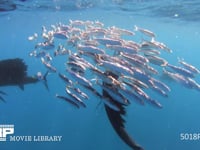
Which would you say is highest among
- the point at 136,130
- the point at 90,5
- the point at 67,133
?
the point at 90,5

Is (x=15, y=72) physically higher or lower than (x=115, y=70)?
lower

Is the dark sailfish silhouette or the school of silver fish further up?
the school of silver fish

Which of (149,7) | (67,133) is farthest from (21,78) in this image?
(67,133)

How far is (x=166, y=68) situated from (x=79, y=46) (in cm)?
292

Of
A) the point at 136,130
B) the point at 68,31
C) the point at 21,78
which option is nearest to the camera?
the point at 68,31

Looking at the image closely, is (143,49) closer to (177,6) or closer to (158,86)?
(158,86)

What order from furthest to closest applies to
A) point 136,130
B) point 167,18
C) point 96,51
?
point 136,130 → point 167,18 → point 96,51

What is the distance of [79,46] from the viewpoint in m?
9.61

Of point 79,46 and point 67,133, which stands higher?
point 79,46

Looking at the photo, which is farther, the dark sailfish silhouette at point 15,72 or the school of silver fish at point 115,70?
the dark sailfish silhouette at point 15,72

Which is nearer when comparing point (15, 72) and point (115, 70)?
point (115, 70)

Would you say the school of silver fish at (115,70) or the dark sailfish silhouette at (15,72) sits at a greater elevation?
the school of silver fish at (115,70)

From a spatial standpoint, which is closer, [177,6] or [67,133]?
[177,6]

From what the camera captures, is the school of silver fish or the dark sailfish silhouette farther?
the dark sailfish silhouette
